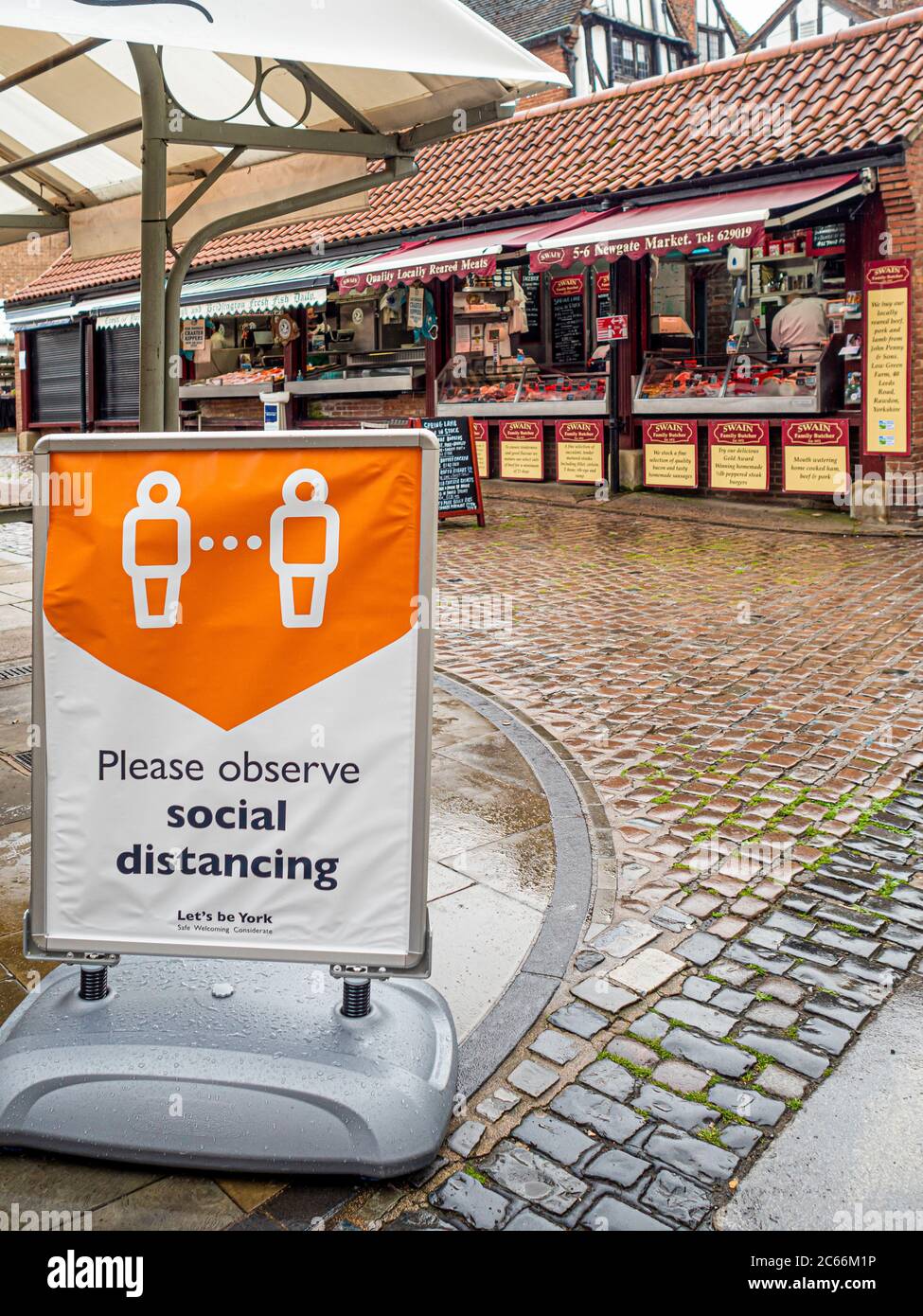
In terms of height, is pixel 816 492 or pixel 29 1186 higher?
pixel 816 492

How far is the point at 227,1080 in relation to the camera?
2729 mm

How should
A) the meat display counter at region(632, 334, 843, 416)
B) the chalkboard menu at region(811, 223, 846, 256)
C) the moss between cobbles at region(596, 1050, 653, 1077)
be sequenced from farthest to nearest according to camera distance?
the chalkboard menu at region(811, 223, 846, 256), the meat display counter at region(632, 334, 843, 416), the moss between cobbles at region(596, 1050, 653, 1077)

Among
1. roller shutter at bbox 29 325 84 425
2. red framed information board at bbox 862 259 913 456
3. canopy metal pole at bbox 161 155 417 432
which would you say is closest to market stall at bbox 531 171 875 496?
red framed information board at bbox 862 259 913 456

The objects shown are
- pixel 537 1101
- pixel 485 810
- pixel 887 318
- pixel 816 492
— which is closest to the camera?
pixel 537 1101

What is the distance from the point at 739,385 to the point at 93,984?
11631 millimetres

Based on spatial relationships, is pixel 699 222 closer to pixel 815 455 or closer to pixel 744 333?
pixel 815 455

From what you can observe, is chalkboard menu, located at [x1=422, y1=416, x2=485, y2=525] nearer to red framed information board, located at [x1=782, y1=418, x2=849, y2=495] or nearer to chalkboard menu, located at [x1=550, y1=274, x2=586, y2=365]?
red framed information board, located at [x1=782, y1=418, x2=849, y2=495]

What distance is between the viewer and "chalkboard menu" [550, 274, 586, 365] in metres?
16.6

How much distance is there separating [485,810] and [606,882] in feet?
2.64

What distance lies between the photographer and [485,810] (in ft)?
16.1

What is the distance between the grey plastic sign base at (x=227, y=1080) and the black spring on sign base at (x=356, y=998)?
0.02 metres

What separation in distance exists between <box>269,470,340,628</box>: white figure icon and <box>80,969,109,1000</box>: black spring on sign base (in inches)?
42.5
